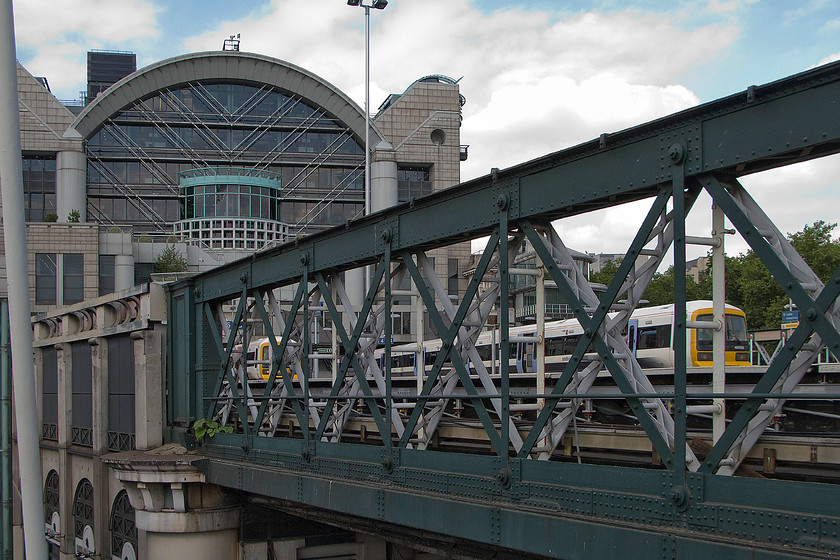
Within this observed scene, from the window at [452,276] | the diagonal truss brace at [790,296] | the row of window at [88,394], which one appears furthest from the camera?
the window at [452,276]

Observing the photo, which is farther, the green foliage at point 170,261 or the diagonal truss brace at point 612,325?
the green foliage at point 170,261

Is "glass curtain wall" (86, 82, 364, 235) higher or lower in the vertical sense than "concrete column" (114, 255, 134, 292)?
higher

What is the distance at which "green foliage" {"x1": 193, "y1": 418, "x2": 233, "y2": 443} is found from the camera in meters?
18.5

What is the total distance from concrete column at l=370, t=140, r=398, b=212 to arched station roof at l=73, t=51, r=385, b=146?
1.31m

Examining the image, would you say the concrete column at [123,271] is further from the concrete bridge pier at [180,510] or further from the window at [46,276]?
the concrete bridge pier at [180,510]

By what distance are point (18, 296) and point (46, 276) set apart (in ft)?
197

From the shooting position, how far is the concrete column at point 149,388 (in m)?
20.5

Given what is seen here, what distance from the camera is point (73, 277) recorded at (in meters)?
63.8

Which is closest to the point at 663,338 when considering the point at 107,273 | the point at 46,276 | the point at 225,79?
the point at 107,273

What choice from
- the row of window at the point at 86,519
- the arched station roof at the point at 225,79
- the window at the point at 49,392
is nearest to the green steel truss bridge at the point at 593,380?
the row of window at the point at 86,519

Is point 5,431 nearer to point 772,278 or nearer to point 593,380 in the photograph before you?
point 593,380

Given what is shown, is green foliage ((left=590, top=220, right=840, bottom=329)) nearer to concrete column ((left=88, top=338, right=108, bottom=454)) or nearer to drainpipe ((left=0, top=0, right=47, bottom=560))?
concrete column ((left=88, top=338, right=108, bottom=454))

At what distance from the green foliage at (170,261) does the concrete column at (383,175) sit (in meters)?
17.7

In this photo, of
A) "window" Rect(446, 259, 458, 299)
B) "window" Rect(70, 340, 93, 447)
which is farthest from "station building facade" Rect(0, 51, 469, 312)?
"window" Rect(70, 340, 93, 447)
